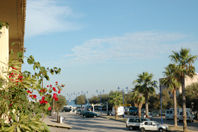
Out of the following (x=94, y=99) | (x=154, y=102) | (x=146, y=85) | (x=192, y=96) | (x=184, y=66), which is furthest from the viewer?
(x=94, y=99)

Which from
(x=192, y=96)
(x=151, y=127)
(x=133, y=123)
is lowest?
(x=151, y=127)

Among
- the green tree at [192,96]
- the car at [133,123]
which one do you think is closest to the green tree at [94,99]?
the green tree at [192,96]

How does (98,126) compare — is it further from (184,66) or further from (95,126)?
(184,66)

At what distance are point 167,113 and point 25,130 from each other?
67464 mm

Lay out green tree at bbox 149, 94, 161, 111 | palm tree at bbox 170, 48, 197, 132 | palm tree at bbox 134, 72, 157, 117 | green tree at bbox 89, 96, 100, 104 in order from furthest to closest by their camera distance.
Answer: green tree at bbox 89, 96, 100, 104 < green tree at bbox 149, 94, 161, 111 < palm tree at bbox 134, 72, 157, 117 < palm tree at bbox 170, 48, 197, 132

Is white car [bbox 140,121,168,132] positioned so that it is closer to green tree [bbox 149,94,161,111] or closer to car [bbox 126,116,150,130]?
car [bbox 126,116,150,130]


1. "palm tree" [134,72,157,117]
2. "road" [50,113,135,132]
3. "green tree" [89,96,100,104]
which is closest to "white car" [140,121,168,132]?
"road" [50,113,135,132]

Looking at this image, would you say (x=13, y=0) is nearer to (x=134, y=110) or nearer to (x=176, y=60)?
(x=176, y=60)

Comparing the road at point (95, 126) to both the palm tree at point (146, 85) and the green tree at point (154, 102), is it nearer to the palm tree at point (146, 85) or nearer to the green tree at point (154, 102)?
the palm tree at point (146, 85)

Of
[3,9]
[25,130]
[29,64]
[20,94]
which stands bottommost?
[25,130]

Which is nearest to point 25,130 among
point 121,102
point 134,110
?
point 121,102

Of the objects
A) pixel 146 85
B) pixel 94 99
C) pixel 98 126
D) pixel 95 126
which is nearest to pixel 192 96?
pixel 146 85

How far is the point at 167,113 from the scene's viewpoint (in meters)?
67.8

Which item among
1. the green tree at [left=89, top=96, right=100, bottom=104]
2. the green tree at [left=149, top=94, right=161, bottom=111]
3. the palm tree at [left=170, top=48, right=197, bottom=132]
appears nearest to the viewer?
the palm tree at [left=170, top=48, right=197, bottom=132]
